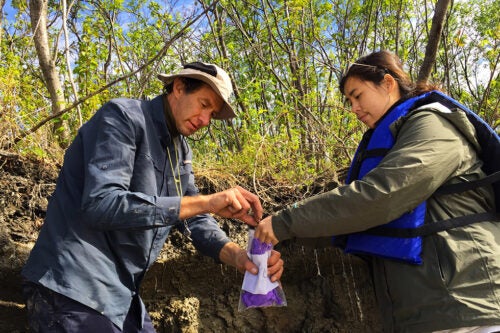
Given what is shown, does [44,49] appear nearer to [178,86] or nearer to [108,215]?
[178,86]

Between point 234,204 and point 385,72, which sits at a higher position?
point 385,72

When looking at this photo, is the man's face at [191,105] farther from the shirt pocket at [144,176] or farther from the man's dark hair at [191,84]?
the shirt pocket at [144,176]

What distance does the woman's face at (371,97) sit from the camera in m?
2.48

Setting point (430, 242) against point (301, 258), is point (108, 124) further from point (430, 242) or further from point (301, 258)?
point (301, 258)

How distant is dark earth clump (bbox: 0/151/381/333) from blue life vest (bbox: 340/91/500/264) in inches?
56.9

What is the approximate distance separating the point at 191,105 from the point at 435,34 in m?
2.23

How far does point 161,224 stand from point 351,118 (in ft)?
13.1

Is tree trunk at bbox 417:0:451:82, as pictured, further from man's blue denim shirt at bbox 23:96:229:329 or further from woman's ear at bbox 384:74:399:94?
man's blue denim shirt at bbox 23:96:229:329

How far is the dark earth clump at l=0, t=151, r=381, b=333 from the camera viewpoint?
11.3ft

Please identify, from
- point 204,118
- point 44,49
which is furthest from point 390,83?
point 44,49

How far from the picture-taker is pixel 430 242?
6.52 ft

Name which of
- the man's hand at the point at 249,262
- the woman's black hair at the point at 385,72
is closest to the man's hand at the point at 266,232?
the man's hand at the point at 249,262

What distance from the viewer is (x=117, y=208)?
1881mm

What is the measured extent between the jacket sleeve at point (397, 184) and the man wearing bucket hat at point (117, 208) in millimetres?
415
